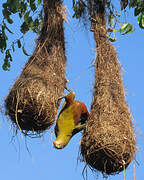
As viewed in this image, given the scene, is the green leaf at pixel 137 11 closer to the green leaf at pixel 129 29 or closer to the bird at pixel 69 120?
the green leaf at pixel 129 29

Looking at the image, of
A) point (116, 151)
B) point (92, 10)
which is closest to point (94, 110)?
point (116, 151)

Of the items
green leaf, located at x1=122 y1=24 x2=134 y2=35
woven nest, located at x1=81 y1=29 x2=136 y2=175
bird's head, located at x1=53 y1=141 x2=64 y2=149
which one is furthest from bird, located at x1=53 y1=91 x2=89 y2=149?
green leaf, located at x1=122 y1=24 x2=134 y2=35

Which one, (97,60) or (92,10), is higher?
(92,10)

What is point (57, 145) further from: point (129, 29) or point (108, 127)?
point (129, 29)

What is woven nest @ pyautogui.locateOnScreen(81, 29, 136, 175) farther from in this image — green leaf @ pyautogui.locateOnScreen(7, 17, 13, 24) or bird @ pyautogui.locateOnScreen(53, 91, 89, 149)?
green leaf @ pyautogui.locateOnScreen(7, 17, 13, 24)

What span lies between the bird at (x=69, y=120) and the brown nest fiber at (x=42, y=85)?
8 centimetres

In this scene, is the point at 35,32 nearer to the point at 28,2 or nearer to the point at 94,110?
the point at 28,2

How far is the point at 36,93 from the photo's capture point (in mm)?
4742

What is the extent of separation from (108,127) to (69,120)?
1.18 feet

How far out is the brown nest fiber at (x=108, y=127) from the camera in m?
4.50

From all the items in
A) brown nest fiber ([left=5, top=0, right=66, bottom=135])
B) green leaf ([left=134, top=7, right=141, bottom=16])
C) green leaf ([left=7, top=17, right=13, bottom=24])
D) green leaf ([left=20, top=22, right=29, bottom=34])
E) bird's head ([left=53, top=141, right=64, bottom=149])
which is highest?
green leaf ([left=7, top=17, right=13, bottom=24])

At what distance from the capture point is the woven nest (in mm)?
4500

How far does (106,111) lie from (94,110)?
0.10 m

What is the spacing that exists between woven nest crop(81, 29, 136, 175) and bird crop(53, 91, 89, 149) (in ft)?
0.36
